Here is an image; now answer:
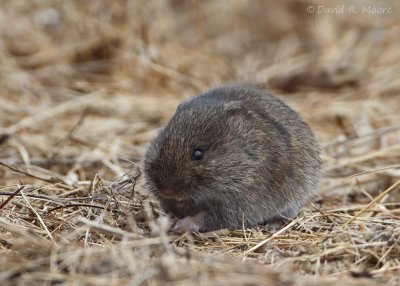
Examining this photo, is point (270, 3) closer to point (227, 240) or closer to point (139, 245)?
point (227, 240)

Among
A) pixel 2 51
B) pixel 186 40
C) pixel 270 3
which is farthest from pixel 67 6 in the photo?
pixel 270 3

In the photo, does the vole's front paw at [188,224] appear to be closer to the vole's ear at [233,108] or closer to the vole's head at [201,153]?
the vole's head at [201,153]

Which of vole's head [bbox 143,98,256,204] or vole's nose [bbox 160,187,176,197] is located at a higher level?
vole's head [bbox 143,98,256,204]

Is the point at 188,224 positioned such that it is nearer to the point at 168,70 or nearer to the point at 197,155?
the point at 197,155

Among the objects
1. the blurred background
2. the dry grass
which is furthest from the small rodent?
the blurred background

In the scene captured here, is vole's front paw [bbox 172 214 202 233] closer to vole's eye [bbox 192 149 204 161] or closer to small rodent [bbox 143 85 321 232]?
small rodent [bbox 143 85 321 232]

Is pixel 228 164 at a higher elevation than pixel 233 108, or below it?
below

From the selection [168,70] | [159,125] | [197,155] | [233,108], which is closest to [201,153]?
[197,155]
